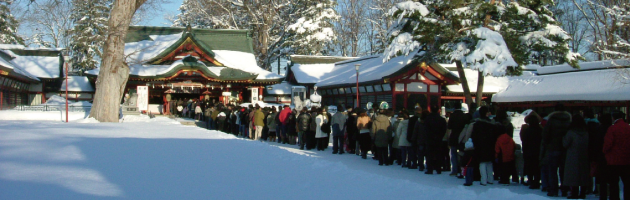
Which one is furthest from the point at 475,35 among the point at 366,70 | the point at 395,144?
the point at 395,144

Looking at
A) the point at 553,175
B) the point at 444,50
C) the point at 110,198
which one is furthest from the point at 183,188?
the point at 444,50

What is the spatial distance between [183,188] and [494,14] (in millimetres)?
19105

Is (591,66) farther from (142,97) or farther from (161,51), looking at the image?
(161,51)

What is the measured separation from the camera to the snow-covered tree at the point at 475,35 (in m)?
19.3

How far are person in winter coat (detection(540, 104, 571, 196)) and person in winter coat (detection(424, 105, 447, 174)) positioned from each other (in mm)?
2267

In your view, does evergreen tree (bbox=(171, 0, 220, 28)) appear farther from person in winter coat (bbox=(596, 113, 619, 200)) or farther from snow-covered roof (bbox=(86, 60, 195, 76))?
person in winter coat (bbox=(596, 113, 619, 200))

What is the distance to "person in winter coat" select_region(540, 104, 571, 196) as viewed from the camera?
7.29 metres

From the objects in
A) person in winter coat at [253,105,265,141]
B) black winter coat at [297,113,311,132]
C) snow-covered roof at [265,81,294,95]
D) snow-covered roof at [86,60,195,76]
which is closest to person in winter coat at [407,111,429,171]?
black winter coat at [297,113,311,132]

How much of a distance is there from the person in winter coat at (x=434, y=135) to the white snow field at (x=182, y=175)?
0.38 m

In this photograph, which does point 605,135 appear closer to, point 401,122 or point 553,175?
point 553,175

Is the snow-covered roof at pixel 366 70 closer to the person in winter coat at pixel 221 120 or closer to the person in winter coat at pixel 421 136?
the person in winter coat at pixel 221 120

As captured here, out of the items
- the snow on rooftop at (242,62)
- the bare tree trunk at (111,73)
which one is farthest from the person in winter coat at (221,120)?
the snow on rooftop at (242,62)

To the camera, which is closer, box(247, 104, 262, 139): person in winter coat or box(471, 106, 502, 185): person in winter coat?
box(471, 106, 502, 185): person in winter coat

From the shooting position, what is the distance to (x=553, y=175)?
7.43 meters
